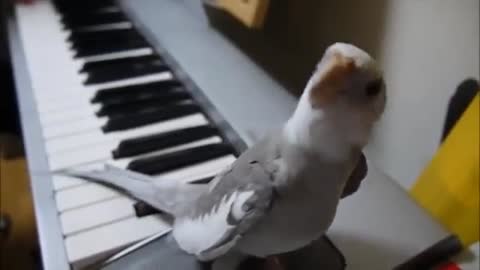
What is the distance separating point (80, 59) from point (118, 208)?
405 mm

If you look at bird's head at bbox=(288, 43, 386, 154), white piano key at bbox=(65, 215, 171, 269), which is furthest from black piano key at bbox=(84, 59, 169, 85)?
bird's head at bbox=(288, 43, 386, 154)

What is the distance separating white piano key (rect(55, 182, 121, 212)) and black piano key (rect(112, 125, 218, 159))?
62 mm

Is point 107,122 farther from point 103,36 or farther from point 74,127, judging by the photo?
point 103,36

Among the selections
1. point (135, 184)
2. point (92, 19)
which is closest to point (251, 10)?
point (135, 184)

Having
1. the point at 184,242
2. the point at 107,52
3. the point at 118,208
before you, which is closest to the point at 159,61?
the point at 107,52

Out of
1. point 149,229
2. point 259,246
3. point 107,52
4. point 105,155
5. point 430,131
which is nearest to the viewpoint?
point 259,246

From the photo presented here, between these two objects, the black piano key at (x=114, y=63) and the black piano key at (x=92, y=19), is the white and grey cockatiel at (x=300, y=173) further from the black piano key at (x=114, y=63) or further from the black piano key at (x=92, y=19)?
the black piano key at (x=92, y=19)

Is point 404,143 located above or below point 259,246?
below

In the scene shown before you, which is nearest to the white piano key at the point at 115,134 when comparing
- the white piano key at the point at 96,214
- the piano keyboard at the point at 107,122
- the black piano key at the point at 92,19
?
the piano keyboard at the point at 107,122

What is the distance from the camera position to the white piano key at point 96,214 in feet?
2.10

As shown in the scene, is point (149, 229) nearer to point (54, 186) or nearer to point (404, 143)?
point (54, 186)

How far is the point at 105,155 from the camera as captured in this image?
0.75m

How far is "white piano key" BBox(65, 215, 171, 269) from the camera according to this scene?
60cm

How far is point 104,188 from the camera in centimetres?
69
